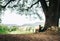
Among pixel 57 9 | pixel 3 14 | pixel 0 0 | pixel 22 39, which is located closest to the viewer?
pixel 22 39

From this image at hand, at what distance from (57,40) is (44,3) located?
5.39 m

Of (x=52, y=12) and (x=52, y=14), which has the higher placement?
(x=52, y=12)

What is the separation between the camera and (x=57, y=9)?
10844 millimetres

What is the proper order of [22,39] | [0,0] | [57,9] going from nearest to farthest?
[22,39] < [57,9] < [0,0]

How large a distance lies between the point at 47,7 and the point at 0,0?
3125 mm

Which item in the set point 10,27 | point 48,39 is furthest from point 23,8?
point 48,39

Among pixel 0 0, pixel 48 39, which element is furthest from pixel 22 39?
pixel 0 0

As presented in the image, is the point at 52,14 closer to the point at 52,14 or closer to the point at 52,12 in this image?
the point at 52,14

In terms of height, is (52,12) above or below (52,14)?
above

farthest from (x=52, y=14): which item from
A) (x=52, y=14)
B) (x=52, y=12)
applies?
(x=52, y=12)

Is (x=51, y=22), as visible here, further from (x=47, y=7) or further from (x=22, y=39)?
(x=22, y=39)

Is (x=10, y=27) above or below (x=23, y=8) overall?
below

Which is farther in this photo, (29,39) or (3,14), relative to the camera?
(3,14)

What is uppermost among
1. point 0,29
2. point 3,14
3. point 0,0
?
point 0,0
